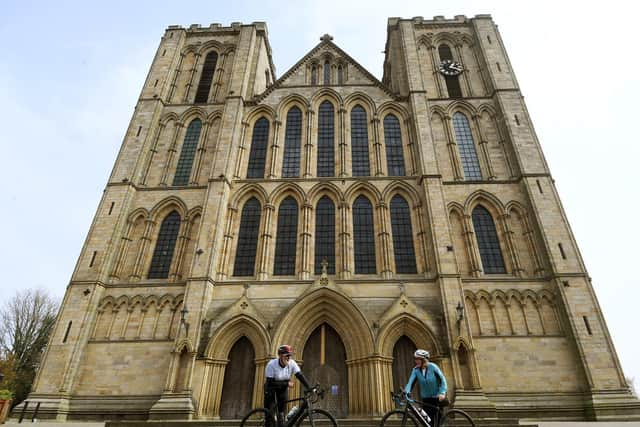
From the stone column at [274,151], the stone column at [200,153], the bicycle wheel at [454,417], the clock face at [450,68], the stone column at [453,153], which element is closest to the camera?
the bicycle wheel at [454,417]

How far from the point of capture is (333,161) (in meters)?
20.0

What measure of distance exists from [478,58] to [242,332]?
70.7ft

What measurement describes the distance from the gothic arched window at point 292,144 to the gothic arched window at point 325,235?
244 cm

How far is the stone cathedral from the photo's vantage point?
1390cm

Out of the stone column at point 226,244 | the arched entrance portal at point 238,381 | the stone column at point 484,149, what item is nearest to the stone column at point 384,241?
the stone column at point 484,149

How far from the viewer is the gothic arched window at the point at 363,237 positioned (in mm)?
16781

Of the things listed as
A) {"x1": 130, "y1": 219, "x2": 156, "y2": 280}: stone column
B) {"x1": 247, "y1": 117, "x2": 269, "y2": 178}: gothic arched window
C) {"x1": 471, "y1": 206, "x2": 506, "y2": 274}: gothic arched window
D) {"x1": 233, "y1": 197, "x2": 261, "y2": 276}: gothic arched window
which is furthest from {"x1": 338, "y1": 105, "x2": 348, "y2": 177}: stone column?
{"x1": 130, "y1": 219, "x2": 156, "y2": 280}: stone column

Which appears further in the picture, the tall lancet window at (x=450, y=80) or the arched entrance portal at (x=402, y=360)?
the tall lancet window at (x=450, y=80)

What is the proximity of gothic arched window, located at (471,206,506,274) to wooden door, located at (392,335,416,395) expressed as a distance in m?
4.88

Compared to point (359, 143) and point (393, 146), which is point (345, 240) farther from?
point (393, 146)

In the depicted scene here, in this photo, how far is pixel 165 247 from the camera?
17.8 m

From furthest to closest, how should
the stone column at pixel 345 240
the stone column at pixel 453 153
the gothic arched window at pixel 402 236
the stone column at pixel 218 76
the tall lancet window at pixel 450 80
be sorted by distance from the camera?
1. the stone column at pixel 218 76
2. the tall lancet window at pixel 450 80
3. the stone column at pixel 453 153
4. the gothic arched window at pixel 402 236
5. the stone column at pixel 345 240

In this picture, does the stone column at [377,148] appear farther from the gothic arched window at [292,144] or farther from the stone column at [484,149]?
the stone column at [484,149]

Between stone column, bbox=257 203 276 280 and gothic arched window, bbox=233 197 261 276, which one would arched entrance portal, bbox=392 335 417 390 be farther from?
gothic arched window, bbox=233 197 261 276
